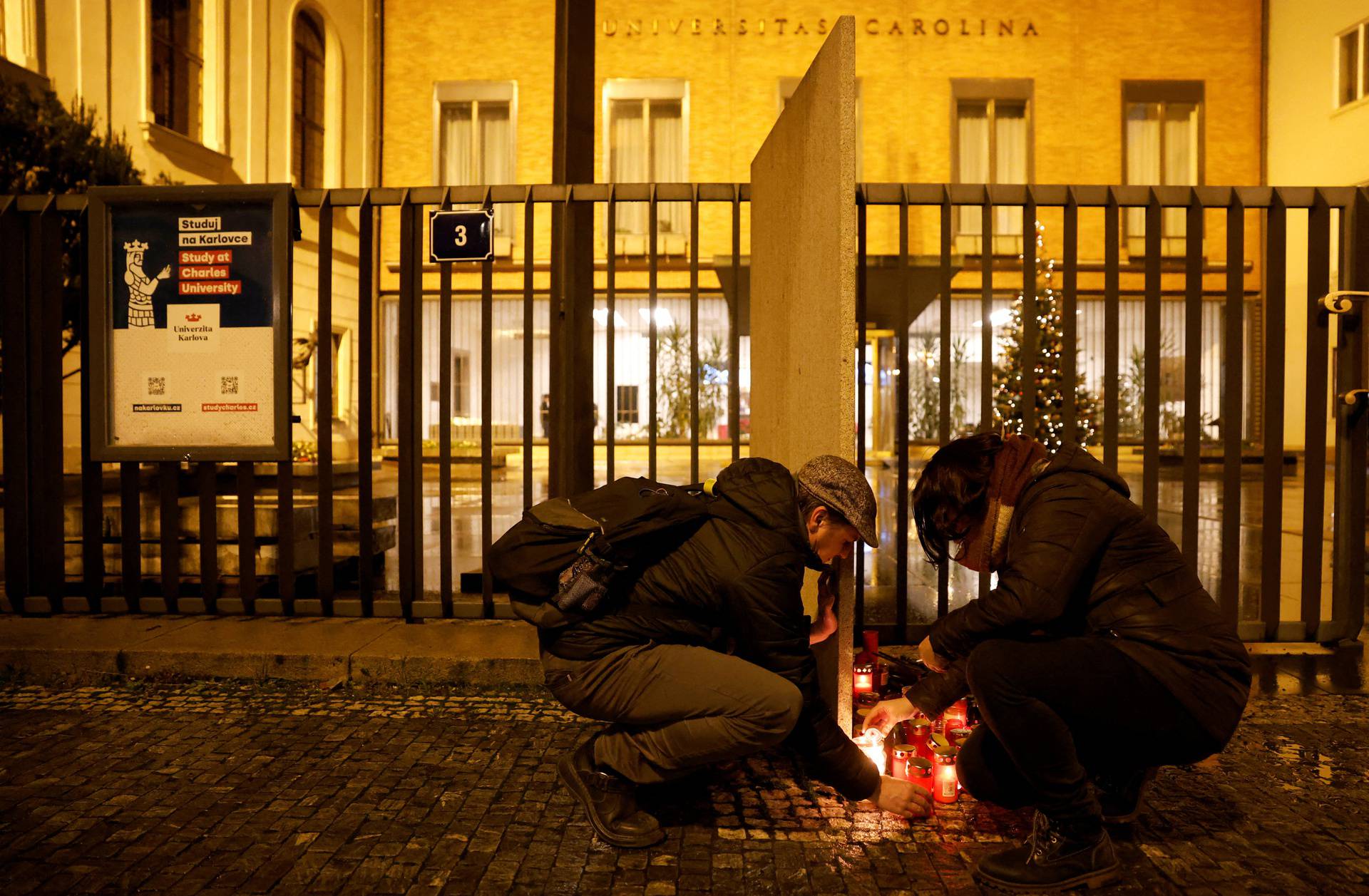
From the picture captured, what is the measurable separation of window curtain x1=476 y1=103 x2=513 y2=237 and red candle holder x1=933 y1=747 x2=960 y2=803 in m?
19.6

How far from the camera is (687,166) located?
69.4 feet

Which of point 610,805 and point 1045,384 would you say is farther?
point 1045,384

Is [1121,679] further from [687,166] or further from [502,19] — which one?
[502,19]

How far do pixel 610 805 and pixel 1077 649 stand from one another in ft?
4.94

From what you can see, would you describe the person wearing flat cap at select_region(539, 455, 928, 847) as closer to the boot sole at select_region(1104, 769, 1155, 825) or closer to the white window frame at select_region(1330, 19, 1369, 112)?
the boot sole at select_region(1104, 769, 1155, 825)

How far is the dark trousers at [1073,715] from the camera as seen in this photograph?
260 cm

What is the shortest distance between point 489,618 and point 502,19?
62.9 feet

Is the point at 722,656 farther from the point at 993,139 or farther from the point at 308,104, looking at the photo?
the point at 993,139

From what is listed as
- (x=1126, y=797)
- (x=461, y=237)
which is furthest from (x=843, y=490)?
(x=461, y=237)

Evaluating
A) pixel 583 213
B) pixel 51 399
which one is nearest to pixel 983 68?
pixel 583 213

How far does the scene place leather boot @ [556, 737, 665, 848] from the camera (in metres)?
2.89

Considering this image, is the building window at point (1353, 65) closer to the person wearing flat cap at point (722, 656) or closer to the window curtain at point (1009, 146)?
the window curtain at point (1009, 146)

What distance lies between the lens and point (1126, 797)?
2.98 meters

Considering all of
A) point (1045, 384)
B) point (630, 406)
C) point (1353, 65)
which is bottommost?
point (630, 406)
